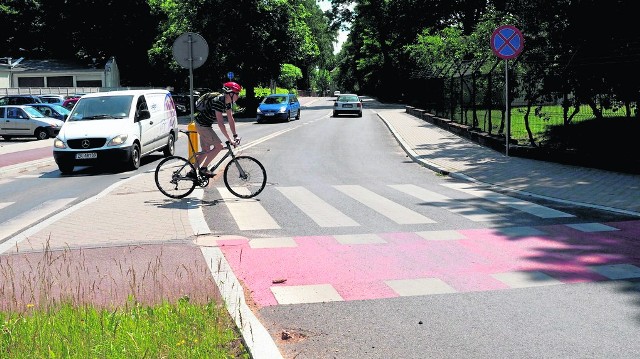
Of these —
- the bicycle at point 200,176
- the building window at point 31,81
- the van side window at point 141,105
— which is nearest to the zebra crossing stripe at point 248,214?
the bicycle at point 200,176

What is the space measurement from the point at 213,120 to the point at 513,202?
5.16m

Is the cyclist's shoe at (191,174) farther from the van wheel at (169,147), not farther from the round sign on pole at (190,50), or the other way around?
the van wheel at (169,147)

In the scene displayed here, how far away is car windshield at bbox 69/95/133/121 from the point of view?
652 inches

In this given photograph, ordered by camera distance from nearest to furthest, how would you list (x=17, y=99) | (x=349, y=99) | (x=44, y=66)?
(x=17, y=99) < (x=349, y=99) < (x=44, y=66)

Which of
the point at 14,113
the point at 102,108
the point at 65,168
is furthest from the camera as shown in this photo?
the point at 14,113

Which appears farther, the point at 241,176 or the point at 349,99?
the point at 349,99

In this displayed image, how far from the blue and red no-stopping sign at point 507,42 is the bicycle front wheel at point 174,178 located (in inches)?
330

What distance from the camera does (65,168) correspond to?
16047mm

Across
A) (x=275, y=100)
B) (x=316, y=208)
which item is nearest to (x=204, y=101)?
(x=316, y=208)

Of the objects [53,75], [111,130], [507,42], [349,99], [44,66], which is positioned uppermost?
[44,66]

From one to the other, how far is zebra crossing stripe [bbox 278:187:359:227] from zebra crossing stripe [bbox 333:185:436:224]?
2.06ft

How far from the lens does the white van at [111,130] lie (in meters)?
15.7

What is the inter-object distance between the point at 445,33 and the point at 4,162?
104 feet

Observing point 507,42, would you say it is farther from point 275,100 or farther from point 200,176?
point 275,100
